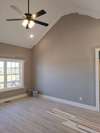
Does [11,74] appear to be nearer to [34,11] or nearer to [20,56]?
[20,56]

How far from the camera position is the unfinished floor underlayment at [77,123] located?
327 cm

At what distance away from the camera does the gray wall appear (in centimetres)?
473

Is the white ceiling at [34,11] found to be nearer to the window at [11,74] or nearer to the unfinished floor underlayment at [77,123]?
the window at [11,74]

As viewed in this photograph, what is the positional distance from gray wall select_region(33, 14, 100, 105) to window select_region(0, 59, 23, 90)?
899 mm

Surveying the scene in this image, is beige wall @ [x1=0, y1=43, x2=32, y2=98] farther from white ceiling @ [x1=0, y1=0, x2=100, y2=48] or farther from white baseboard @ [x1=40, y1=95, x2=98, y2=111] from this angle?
white baseboard @ [x1=40, y1=95, x2=98, y2=111]

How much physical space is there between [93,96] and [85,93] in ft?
1.05

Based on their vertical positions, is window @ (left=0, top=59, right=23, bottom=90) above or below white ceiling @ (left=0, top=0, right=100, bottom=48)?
below

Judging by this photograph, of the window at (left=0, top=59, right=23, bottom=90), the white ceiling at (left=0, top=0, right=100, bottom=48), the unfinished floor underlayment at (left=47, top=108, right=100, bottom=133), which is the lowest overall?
the unfinished floor underlayment at (left=47, top=108, right=100, bottom=133)

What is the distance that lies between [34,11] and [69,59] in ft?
7.72

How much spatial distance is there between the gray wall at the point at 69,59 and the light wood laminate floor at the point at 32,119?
2.43ft

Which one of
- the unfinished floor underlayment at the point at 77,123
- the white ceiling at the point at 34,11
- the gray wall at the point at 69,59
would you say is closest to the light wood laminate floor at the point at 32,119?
the unfinished floor underlayment at the point at 77,123

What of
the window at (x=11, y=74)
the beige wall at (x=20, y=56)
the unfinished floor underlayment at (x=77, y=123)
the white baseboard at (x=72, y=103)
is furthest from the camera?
the window at (x=11, y=74)

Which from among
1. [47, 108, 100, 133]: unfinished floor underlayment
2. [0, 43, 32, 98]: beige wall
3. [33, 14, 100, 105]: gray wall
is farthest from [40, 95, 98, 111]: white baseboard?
[0, 43, 32, 98]: beige wall

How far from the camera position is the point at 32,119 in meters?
3.87
